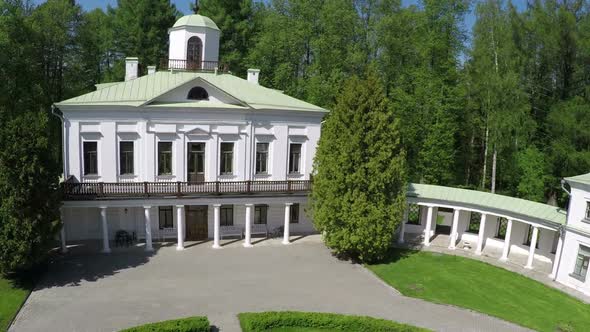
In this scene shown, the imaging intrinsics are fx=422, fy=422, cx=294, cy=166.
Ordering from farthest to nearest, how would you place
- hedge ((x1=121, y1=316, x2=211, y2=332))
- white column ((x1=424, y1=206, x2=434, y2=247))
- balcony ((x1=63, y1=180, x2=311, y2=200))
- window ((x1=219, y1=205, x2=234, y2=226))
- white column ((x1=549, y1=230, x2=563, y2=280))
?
window ((x1=219, y1=205, x2=234, y2=226))
white column ((x1=424, y1=206, x2=434, y2=247))
balcony ((x1=63, y1=180, x2=311, y2=200))
white column ((x1=549, y1=230, x2=563, y2=280))
hedge ((x1=121, y1=316, x2=211, y2=332))

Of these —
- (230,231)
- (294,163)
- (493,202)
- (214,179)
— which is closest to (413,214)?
(493,202)

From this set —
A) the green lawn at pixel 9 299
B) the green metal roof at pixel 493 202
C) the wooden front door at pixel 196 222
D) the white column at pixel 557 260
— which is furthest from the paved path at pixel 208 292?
the green metal roof at pixel 493 202

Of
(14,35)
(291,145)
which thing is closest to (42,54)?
(14,35)

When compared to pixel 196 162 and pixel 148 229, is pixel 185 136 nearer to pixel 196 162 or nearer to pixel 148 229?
pixel 196 162

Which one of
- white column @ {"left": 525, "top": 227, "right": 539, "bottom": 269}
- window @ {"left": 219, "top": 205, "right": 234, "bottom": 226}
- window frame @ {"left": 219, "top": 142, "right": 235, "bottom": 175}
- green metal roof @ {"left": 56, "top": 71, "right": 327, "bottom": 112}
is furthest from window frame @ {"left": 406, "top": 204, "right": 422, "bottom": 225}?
window frame @ {"left": 219, "top": 142, "right": 235, "bottom": 175}

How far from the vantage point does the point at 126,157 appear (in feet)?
71.6

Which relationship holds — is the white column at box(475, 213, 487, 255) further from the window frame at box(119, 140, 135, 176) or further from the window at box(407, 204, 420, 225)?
the window frame at box(119, 140, 135, 176)

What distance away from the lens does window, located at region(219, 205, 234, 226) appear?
24.1 m

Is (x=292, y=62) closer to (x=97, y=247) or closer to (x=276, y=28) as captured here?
(x=276, y=28)

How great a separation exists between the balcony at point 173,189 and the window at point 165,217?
2.17 metres

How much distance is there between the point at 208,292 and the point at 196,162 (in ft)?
26.2

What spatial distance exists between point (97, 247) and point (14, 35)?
46.3 feet

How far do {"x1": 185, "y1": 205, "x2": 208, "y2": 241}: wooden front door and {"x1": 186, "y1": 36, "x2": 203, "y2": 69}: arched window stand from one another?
890cm

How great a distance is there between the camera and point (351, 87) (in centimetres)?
2012
